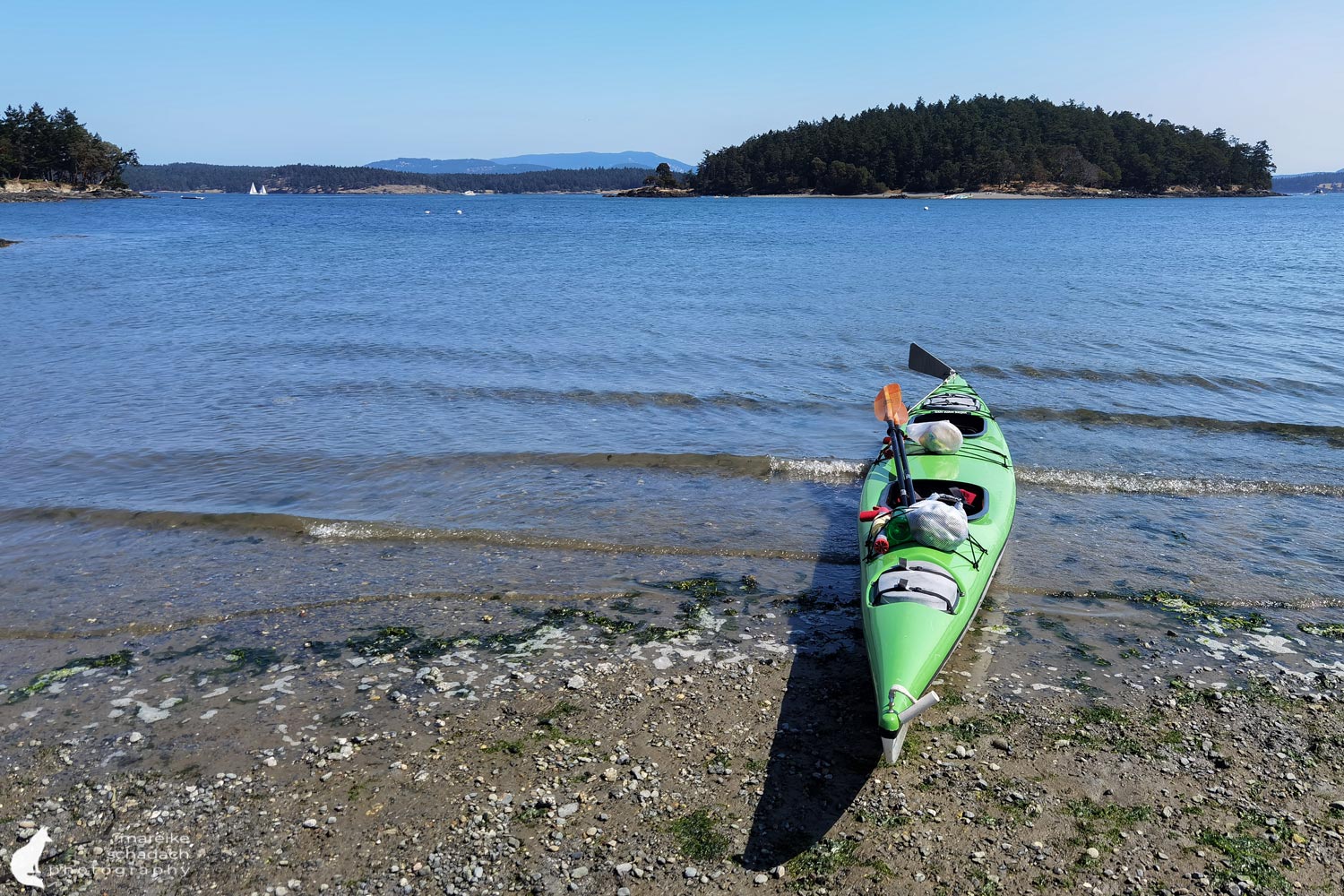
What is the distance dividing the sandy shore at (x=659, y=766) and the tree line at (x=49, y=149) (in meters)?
145

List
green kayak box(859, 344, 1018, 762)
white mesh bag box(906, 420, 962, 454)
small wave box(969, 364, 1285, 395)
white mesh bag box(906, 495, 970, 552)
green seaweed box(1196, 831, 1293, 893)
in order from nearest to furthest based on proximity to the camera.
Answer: green seaweed box(1196, 831, 1293, 893) → green kayak box(859, 344, 1018, 762) → white mesh bag box(906, 495, 970, 552) → white mesh bag box(906, 420, 962, 454) → small wave box(969, 364, 1285, 395)

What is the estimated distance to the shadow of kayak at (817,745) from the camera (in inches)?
243

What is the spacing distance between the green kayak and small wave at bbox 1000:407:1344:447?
5.38 m

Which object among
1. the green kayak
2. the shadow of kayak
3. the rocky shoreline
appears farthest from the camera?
the rocky shoreline

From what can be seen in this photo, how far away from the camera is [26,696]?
781 centimetres

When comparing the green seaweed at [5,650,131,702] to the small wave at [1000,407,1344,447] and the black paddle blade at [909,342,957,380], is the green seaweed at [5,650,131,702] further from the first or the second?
the small wave at [1000,407,1344,447]

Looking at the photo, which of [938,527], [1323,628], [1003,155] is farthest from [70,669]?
[1003,155]

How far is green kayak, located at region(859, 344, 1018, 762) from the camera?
23.4ft

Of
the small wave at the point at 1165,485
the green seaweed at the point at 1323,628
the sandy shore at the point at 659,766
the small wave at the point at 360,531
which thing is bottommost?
the sandy shore at the point at 659,766

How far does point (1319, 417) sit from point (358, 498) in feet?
57.9

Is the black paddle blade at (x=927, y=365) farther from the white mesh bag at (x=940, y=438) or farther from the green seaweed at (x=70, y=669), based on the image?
the green seaweed at (x=70, y=669)

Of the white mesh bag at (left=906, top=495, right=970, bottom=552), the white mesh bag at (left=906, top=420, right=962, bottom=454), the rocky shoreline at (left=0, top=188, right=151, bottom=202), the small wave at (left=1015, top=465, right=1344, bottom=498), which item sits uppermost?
the rocky shoreline at (left=0, top=188, right=151, bottom=202)

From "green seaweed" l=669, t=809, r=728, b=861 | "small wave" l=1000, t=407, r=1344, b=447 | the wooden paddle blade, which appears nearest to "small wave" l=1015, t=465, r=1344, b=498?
"small wave" l=1000, t=407, r=1344, b=447

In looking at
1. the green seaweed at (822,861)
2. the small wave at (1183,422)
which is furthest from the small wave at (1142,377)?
the green seaweed at (822,861)
